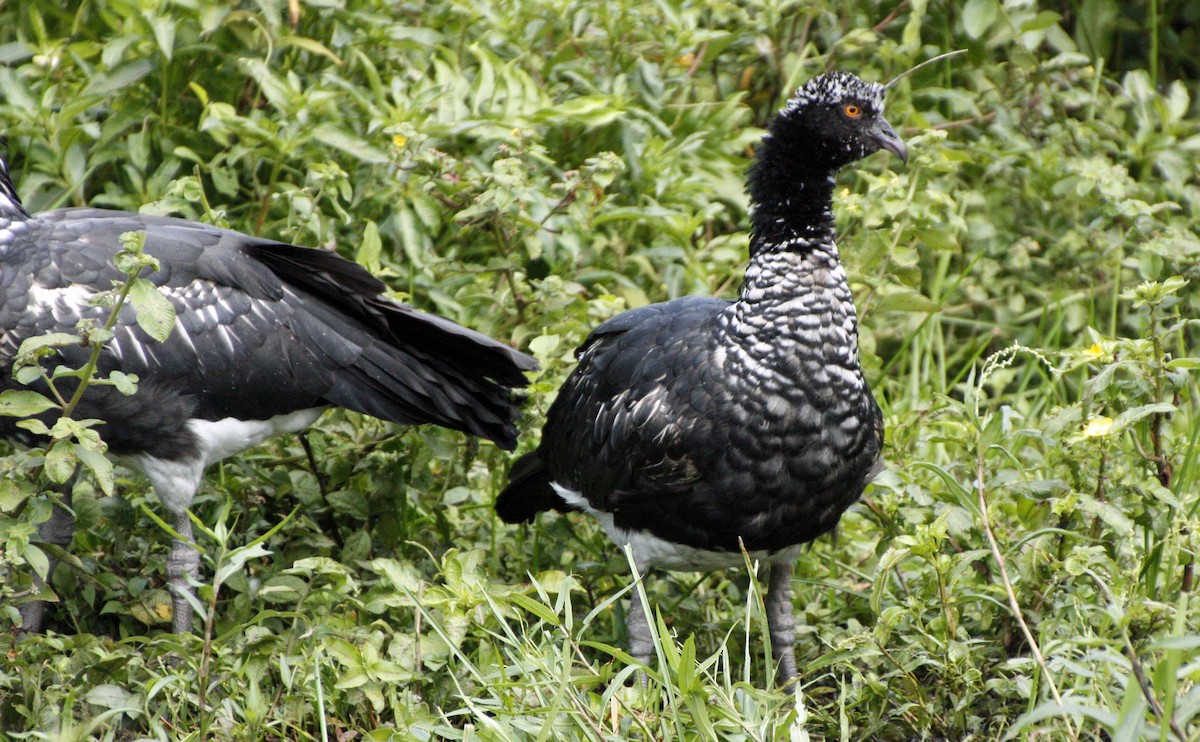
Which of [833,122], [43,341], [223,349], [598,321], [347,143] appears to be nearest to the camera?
[43,341]

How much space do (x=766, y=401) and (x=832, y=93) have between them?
2.60 feet

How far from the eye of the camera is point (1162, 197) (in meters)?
5.70

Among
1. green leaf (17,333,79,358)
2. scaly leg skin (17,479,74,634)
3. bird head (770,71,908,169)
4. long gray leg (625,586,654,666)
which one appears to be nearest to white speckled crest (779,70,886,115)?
bird head (770,71,908,169)

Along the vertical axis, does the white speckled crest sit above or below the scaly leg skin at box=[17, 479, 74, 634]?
above

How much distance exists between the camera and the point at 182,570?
12.9ft

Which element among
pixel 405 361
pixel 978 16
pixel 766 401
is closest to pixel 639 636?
pixel 766 401

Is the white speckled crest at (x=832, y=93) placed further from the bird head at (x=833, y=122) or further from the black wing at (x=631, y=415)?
the black wing at (x=631, y=415)

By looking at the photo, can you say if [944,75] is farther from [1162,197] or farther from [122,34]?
[122,34]

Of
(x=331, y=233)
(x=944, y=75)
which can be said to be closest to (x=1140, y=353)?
(x=331, y=233)

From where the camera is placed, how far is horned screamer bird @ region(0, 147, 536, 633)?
3.79 meters

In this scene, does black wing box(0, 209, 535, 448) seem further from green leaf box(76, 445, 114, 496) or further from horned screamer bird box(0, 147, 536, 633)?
green leaf box(76, 445, 114, 496)

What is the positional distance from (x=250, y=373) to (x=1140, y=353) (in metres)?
2.31

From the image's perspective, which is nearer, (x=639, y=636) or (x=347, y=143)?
(x=639, y=636)

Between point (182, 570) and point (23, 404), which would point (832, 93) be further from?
point (182, 570)
